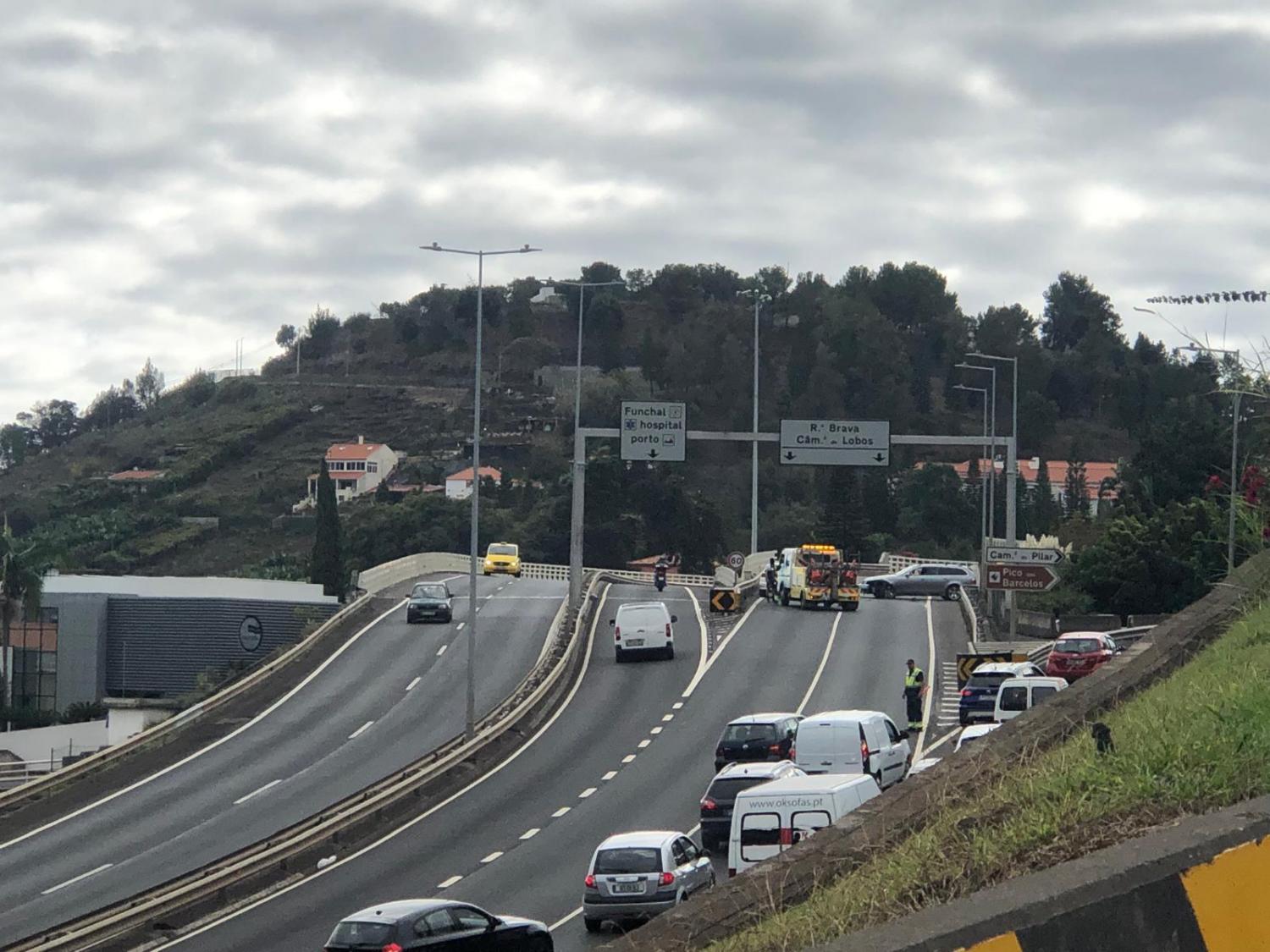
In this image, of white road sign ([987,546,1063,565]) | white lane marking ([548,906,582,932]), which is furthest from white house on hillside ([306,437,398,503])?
white lane marking ([548,906,582,932])

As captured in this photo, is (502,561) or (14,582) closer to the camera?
(14,582)

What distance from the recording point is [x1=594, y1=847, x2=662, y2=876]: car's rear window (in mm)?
21688

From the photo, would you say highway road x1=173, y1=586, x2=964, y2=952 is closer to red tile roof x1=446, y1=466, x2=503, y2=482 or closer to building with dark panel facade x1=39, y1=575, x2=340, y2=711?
building with dark panel facade x1=39, y1=575, x2=340, y2=711

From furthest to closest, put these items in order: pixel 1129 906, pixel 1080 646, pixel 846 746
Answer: pixel 1080 646 → pixel 846 746 → pixel 1129 906

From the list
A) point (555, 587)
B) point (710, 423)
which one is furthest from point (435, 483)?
point (555, 587)

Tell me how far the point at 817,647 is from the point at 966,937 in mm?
46107

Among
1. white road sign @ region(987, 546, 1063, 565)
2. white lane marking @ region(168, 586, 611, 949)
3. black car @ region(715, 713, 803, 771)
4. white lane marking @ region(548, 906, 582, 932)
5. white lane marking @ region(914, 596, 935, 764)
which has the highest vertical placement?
white road sign @ region(987, 546, 1063, 565)

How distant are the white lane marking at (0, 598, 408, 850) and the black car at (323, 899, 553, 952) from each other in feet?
56.3

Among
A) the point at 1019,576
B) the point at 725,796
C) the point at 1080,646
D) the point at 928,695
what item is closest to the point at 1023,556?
the point at 1019,576

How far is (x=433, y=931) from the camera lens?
731 inches

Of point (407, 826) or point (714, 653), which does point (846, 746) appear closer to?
point (407, 826)

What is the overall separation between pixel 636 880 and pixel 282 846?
9042 millimetres

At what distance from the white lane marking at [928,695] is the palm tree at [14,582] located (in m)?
33.0

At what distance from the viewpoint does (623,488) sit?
404 feet
